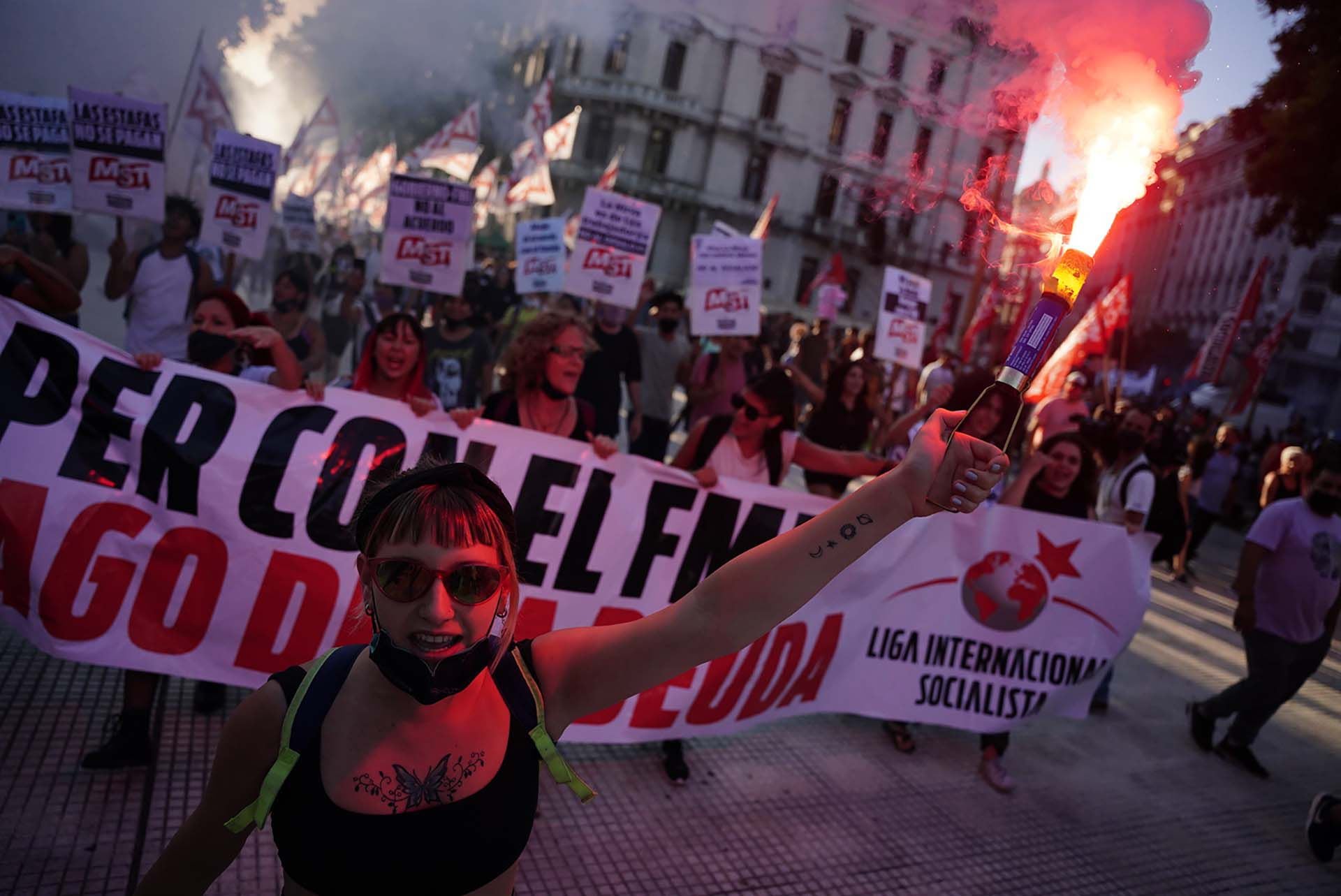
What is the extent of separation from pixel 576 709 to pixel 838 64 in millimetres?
36909

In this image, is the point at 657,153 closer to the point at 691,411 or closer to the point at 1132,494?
the point at 691,411

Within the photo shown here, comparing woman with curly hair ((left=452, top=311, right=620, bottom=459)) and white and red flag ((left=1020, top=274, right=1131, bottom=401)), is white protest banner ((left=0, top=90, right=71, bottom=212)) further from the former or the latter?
white and red flag ((left=1020, top=274, right=1131, bottom=401))

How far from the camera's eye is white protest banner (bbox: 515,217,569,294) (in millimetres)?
10359

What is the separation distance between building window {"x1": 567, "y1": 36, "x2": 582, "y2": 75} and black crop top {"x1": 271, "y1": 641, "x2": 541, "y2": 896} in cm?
3142

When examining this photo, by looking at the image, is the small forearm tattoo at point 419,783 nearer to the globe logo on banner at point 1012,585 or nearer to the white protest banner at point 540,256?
the globe logo on banner at point 1012,585

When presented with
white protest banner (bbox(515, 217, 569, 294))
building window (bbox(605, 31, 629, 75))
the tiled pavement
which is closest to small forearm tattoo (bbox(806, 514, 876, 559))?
the tiled pavement

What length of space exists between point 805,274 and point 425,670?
1694 inches

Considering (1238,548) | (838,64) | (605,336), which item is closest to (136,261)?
(605,336)

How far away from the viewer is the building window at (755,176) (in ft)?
132

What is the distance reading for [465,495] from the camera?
5.27ft

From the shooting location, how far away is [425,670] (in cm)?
152

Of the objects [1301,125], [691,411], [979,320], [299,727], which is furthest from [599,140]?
[299,727]

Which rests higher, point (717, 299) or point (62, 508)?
point (717, 299)

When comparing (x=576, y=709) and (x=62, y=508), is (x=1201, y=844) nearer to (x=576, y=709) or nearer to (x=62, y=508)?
(x=576, y=709)
